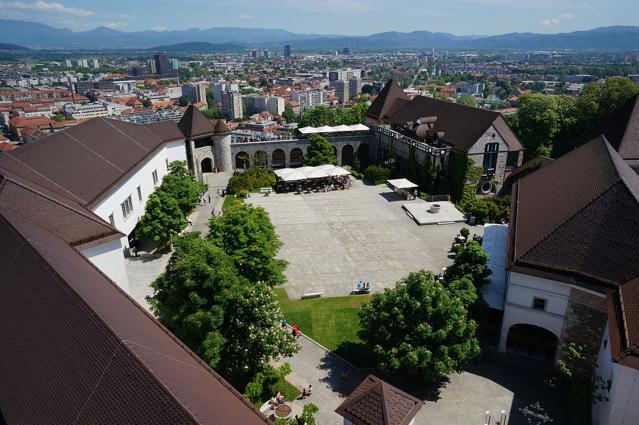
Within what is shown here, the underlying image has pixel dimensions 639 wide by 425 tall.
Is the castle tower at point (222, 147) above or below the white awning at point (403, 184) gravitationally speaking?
above

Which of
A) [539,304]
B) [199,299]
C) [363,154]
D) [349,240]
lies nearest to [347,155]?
[363,154]

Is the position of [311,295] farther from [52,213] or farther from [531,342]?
[52,213]

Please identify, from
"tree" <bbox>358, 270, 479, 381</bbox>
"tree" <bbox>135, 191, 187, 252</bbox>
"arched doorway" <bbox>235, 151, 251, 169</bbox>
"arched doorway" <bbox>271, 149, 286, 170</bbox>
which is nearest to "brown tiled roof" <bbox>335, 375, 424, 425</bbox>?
"tree" <bbox>358, 270, 479, 381</bbox>

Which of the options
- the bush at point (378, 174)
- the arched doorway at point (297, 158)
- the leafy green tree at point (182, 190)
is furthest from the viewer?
the arched doorway at point (297, 158)

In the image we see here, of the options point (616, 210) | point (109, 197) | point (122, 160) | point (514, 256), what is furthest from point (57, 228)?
point (616, 210)

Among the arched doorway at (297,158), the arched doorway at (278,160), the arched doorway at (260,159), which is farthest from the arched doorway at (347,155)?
the arched doorway at (260,159)

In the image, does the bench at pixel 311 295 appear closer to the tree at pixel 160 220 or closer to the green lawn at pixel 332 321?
the green lawn at pixel 332 321
